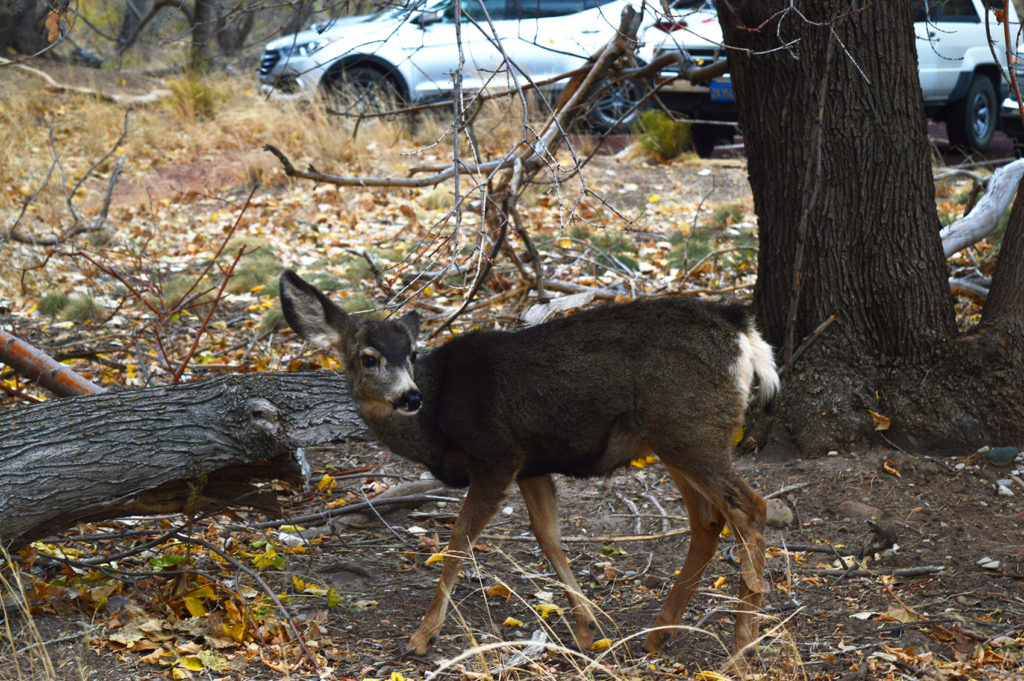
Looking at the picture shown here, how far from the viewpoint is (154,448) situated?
4.61 metres

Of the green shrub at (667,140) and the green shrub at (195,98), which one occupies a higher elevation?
the green shrub at (195,98)

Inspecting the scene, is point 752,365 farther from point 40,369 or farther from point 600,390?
point 40,369

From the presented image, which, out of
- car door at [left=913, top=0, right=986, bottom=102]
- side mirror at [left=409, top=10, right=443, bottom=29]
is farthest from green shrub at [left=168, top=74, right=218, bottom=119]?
car door at [left=913, top=0, right=986, bottom=102]

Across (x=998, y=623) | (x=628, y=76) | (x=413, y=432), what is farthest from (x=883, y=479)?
(x=628, y=76)

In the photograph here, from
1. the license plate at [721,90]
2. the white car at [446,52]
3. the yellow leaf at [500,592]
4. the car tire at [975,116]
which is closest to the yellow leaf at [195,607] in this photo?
the yellow leaf at [500,592]

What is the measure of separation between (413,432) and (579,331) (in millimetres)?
887

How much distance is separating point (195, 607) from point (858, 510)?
10.7 feet

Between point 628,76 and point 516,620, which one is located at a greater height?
point 628,76

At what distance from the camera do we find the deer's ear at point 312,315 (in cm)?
478

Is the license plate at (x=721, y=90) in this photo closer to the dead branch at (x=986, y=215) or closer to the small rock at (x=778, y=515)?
the dead branch at (x=986, y=215)

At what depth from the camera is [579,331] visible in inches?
182

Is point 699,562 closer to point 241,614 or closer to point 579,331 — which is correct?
point 579,331

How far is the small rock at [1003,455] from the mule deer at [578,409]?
Result: 1701 millimetres

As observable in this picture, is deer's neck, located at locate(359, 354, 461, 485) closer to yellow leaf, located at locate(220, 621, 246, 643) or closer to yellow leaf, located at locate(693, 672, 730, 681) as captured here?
yellow leaf, located at locate(220, 621, 246, 643)
